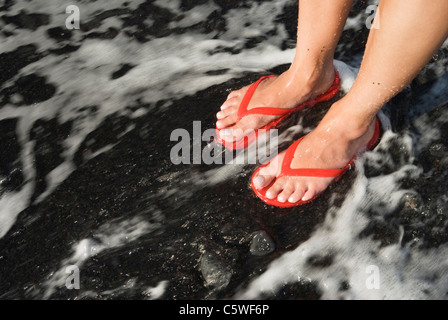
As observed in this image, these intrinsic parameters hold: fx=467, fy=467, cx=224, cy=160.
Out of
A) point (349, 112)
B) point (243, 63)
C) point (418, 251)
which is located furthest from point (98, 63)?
point (418, 251)

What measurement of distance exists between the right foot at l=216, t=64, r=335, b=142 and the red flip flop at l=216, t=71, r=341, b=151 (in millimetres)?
17

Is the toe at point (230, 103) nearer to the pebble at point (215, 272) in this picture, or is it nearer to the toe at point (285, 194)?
the toe at point (285, 194)

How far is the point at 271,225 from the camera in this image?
1.98 m

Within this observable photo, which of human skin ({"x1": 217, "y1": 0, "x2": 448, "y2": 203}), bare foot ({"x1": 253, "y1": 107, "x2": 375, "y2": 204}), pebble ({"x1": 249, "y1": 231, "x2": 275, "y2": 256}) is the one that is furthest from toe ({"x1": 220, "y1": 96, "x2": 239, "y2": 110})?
pebble ({"x1": 249, "y1": 231, "x2": 275, "y2": 256})

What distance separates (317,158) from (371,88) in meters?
0.40

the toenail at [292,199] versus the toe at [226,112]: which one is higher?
the toe at [226,112]

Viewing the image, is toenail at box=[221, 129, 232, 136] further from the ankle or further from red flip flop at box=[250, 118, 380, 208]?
the ankle

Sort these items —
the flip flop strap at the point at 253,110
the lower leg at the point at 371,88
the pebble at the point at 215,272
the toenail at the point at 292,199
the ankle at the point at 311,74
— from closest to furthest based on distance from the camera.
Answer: the lower leg at the point at 371,88 → the pebble at the point at 215,272 → the toenail at the point at 292,199 → the ankle at the point at 311,74 → the flip flop strap at the point at 253,110

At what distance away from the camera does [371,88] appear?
1.77m

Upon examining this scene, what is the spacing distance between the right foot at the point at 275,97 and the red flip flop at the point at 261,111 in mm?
17

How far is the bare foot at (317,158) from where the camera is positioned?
201 cm

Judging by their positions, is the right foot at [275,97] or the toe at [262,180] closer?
the toe at [262,180]

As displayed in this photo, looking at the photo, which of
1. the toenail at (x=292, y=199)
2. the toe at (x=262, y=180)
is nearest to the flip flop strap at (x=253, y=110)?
the toe at (x=262, y=180)
